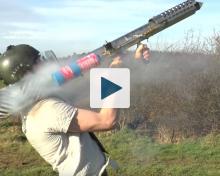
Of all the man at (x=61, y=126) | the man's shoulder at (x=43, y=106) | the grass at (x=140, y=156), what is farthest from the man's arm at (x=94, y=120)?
the grass at (x=140, y=156)

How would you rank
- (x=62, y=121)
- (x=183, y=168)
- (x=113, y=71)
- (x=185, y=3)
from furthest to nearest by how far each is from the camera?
(x=183, y=168), (x=185, y=3), (x=113, y=71), (x=62, y=121)

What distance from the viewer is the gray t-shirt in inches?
121

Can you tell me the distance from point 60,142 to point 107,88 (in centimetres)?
45

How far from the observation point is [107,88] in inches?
126

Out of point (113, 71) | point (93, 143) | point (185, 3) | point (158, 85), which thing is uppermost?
point (185, 3)

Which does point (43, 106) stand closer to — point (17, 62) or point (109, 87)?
point (17, 62)

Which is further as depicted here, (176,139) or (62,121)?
(176,139)

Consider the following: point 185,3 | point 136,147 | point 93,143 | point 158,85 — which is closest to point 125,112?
point 158,85

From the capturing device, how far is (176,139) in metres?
10.3

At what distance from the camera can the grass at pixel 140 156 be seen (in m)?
7.99

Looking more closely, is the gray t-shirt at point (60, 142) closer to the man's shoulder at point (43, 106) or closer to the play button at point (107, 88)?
the man's shoulder at point (43, 106)

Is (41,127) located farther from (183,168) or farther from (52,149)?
(183,168)

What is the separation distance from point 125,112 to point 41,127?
27.2ft

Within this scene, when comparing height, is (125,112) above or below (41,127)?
below
